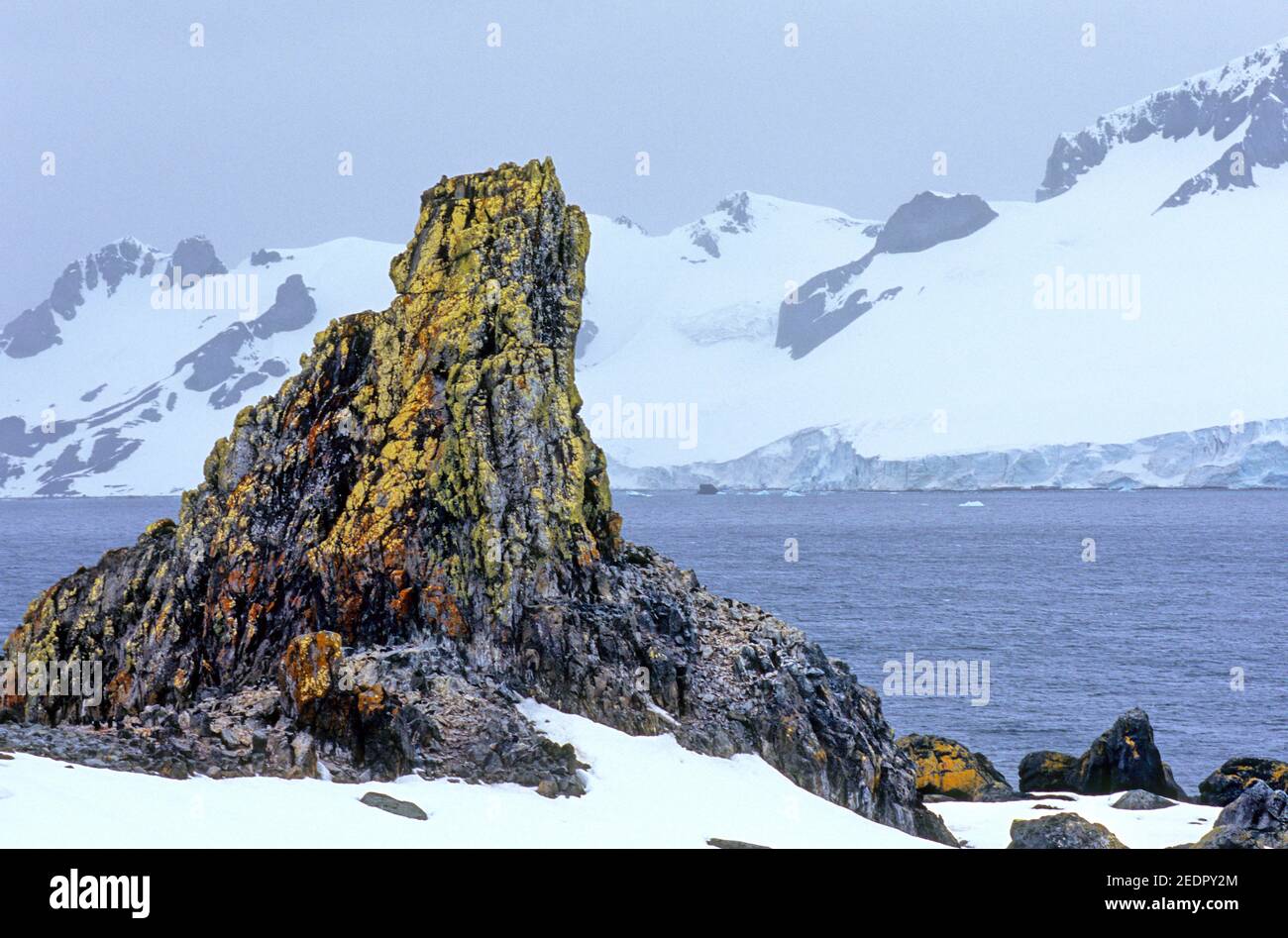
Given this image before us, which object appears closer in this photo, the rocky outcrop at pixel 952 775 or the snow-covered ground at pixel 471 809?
the snow-covered ground at pixel 471 809

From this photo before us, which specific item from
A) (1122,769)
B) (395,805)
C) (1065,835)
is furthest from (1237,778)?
(395,805)

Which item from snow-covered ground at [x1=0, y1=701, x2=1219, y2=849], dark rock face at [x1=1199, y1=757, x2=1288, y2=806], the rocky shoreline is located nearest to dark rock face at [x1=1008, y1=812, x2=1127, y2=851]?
snow-covered ground at [x1=0, y1=701, x2=1219, y2=849]

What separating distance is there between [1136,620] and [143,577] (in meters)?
68.8

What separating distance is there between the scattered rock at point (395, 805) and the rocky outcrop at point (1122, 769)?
1026 inches

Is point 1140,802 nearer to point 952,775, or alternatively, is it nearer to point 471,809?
point 952,775

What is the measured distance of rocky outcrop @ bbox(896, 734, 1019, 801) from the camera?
3769cm

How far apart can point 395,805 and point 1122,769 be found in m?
26.6

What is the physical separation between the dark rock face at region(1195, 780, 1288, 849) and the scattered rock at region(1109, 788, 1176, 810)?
6747 mm

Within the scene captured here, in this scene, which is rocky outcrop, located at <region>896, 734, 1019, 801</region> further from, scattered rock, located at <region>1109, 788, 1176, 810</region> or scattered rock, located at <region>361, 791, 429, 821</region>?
scattered rock, located at <region>361, 791, 429, 821</region>

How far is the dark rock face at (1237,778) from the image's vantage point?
39.2m

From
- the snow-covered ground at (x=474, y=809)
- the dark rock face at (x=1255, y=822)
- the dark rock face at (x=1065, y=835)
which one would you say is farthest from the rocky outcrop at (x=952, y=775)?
the dark rock face at (x=1065, y=835)

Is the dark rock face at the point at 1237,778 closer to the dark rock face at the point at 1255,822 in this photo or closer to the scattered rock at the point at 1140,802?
the scattered rock at the point at 1140,802
